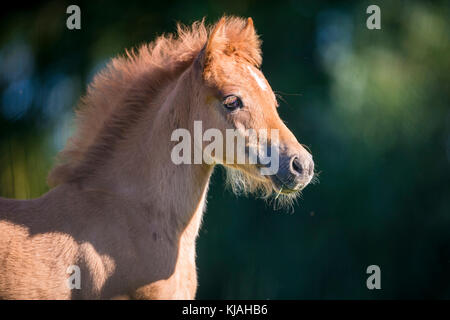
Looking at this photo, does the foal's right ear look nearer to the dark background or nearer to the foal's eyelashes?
the foal's eyelashes

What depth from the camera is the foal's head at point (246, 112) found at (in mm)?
2686

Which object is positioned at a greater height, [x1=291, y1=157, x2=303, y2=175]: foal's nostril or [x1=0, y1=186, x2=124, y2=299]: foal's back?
[x1=291, y1=157, x2=303, y2=175]: foal's nostril

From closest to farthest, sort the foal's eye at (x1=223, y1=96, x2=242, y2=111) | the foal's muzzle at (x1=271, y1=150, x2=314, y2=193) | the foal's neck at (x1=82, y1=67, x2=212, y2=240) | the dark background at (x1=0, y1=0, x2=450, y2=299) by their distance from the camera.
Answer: the foal's muzzle at (x1=271, y1=150, x2=314, y2=193) < the foal's eye at (x1=223, y1=96, x2=242, y2=111) < the foal's neck at (x1=82, y1=67, x2=212, y2=240) < the dark background at (x1=0, y1=0, x2=450, y2=299)

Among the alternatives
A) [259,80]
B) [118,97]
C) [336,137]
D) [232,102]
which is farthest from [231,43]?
[336,137]

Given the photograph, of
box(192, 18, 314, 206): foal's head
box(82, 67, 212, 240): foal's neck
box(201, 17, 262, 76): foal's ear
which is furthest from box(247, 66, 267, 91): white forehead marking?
box(82, 67, 212, 240): foal's neck

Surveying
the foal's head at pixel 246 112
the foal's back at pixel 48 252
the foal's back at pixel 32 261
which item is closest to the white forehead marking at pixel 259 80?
the foal's head at pixel 246 112

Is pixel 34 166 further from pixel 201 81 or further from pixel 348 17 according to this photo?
pixel 348 17

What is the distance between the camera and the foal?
8.86 ft

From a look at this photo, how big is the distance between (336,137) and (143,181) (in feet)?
14.1

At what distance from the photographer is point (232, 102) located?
2791mm

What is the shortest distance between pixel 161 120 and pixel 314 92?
4.12m

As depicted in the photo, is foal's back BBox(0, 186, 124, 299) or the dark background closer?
foal's back BBox(0, 186, 124, 299)

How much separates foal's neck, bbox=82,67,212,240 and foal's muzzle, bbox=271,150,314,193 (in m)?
0.55

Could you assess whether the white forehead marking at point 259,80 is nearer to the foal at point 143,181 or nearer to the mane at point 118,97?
the foal at point 143,181
